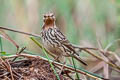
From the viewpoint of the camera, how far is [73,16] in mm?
6469

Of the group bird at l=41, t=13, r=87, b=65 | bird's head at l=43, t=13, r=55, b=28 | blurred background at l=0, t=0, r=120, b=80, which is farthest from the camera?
blurred background at l=0, t=0, r=120, b=80

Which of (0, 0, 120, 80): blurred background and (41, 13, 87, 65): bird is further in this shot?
(0, 0, 120, 80): blurred background

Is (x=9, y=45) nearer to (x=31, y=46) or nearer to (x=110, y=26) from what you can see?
(x=31, y=46)

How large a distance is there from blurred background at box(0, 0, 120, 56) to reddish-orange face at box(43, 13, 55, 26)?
5.08ft

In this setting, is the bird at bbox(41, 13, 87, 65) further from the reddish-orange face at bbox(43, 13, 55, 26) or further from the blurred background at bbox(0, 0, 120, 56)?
the blurred background at bbox(0, 0, 120, 56)

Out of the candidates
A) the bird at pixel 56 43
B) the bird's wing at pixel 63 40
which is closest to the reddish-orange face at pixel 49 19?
the bird at pixel 56 43

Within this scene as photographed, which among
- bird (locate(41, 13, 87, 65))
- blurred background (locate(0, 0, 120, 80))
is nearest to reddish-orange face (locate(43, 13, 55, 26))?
bird (locate(41, 13, 87, 65))

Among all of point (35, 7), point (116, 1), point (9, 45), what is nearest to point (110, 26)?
point (116, 1)

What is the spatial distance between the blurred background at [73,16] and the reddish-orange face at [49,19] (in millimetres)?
1548

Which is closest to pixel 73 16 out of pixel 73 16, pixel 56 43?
pixel 73 16

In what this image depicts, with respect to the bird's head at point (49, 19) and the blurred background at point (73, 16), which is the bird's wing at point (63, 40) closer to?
the bird's head at point (49, 19)

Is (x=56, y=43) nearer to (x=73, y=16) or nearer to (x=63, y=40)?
(x=63, y=40)

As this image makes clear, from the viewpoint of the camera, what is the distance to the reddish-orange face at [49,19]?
13.9 feet

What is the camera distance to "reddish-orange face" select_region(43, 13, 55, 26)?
13.9 ft
